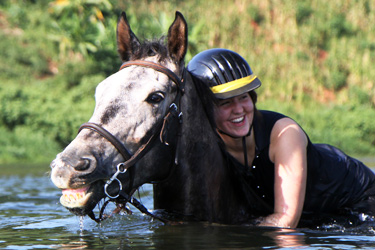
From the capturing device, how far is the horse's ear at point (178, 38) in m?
4.02

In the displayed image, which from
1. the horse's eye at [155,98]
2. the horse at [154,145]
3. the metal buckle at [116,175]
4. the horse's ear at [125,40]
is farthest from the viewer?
the horse's ear at [125,40]

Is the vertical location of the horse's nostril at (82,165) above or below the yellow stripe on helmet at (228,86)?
A: below

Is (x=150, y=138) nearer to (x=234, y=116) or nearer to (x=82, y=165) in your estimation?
(x=82, y=165)

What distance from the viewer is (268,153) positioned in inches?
177

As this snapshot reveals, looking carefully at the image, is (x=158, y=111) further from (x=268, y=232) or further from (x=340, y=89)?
(x=340, y=89)

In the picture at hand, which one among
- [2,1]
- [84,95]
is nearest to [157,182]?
[84,95]

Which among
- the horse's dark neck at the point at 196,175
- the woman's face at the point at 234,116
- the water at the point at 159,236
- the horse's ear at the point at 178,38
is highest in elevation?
the horse's ear at the point at 178,38

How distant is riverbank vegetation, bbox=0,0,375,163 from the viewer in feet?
59.9

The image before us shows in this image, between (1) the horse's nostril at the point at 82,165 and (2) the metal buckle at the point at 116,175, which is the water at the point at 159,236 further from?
(1) the horse's nostril at the point at 82,165

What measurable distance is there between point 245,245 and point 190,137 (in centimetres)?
76

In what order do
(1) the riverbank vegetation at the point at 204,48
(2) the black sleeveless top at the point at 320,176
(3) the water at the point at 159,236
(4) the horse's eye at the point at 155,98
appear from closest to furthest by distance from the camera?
(4) the horse's eye at the point at 155,98 < (3) the water at the point at 159,236 < (2) the black sleeveless top at the point at 320,176 < (1) the riverbank vegetation at the point at 204,48

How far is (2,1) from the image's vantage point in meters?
27.6

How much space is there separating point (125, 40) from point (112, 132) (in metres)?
0.87

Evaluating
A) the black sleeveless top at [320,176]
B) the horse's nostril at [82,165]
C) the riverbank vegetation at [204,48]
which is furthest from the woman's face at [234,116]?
the riverbank vegetation at [204,48]
